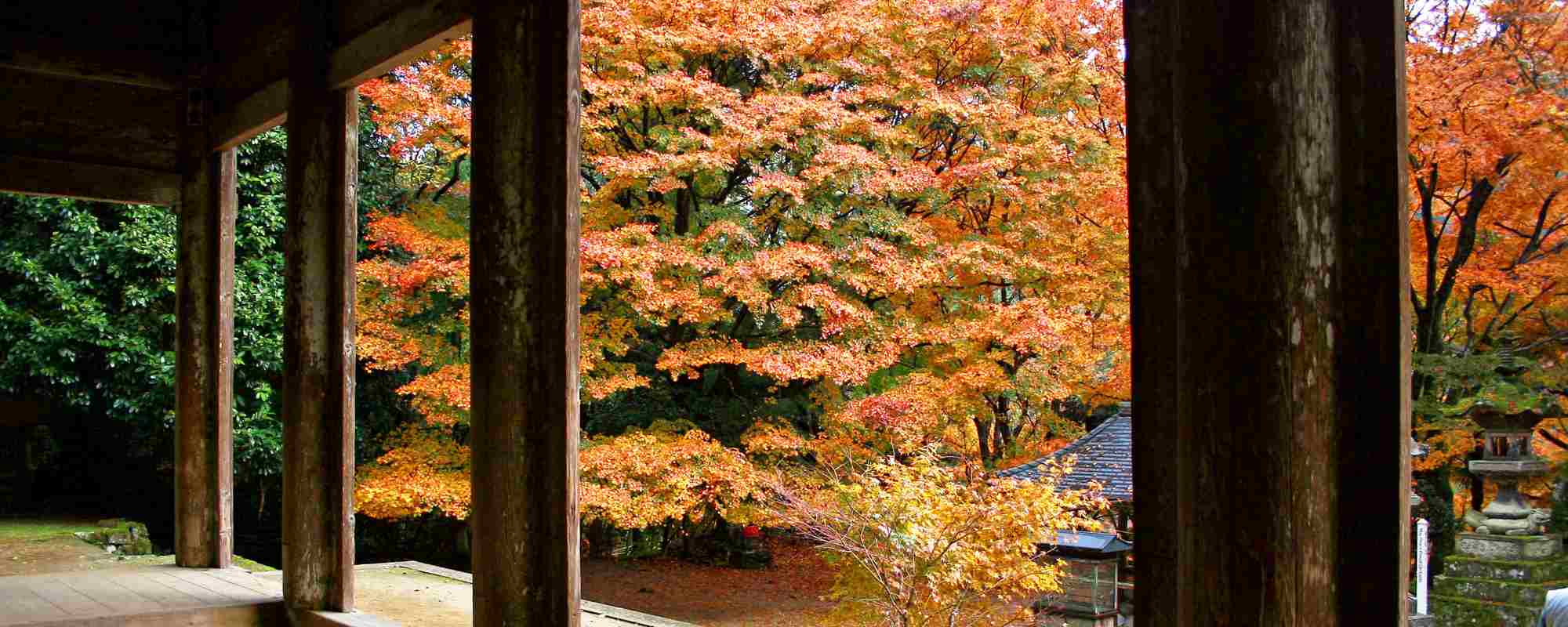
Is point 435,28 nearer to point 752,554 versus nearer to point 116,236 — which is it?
point 116,236

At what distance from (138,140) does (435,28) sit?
235 cm

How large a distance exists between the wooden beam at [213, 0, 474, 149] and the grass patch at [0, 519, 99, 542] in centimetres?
515

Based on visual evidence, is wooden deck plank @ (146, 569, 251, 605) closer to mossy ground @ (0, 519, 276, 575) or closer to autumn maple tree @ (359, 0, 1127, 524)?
mossy ground @ (0, 519, 276, 575)

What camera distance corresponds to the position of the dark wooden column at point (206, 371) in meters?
4.54

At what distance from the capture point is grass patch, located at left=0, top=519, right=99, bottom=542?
25.3ft

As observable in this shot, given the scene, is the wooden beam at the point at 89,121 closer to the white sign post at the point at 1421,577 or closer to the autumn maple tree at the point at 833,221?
the autumn maple tree at the point at 833,221

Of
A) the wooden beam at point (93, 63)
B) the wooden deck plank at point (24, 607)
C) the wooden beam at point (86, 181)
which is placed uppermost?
the wooden beam at point (93, 63)

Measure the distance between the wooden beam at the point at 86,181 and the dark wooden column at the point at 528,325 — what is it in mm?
2823

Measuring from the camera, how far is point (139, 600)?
3.68 m

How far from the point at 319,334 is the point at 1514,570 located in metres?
7.81

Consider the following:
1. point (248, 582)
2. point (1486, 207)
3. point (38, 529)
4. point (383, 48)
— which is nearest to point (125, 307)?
point (38, 529)

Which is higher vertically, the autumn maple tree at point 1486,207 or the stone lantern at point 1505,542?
the autumn maple tree at point 1486,207

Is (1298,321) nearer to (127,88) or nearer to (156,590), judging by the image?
(156,590)

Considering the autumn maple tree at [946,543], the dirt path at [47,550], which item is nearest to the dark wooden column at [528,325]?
the autumn maple tree at [946,543]
